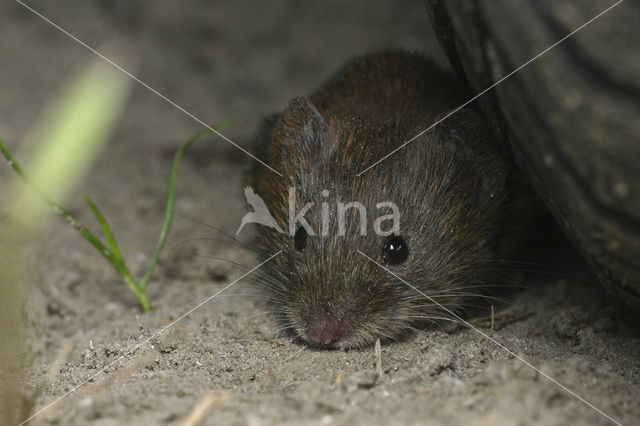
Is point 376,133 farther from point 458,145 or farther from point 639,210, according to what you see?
point 639,210

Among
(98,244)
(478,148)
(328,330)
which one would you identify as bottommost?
(328,330)

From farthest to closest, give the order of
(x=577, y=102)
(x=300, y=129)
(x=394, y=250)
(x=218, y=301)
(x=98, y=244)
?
1. (x=218, y=301)
2. (x=98, y=244)
3. (x=300, y=129)
4. (x=394, y=250)
5. (x=577, y=102)

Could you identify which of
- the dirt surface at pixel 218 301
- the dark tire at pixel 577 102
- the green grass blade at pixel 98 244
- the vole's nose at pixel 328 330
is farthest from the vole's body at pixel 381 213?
the green grass blade at pixel 98 244

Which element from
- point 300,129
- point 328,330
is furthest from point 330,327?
point 300,129

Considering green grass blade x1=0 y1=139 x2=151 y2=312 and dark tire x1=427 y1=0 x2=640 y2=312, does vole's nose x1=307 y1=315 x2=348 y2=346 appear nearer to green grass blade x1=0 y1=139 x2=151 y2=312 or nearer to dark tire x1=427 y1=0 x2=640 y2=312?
dark tire x1=427 y1=0 x2=640 y2=312

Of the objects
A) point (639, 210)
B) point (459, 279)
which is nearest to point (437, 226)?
point (459, 279)

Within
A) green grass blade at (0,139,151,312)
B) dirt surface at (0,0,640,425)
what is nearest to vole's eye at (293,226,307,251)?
dirt surface at (0,0,640,425)

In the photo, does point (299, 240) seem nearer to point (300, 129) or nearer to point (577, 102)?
point (300, 129)

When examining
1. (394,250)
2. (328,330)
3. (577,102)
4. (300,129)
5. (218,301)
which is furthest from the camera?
(218,301)
